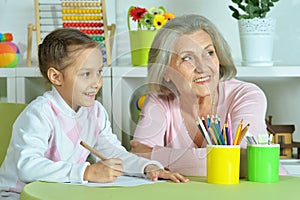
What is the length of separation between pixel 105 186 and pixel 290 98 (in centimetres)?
135

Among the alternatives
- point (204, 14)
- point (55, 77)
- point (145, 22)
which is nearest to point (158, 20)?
point (145, 22)

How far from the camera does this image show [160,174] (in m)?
1.38

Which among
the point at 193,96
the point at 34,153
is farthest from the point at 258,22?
the point at 34,153

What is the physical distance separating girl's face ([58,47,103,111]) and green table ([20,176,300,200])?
→ 24cm

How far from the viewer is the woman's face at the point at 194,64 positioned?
4.79 feet

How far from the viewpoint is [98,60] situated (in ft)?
4.63

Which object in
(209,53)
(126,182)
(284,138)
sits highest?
(209,53)

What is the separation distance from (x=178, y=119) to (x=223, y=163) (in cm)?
41

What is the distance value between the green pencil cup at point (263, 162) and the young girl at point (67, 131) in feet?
0.50

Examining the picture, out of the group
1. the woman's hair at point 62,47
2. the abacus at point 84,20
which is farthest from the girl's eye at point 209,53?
the abacus at point 84,20

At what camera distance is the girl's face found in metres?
1.41

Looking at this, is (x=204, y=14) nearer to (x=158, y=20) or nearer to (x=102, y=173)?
(x=158, y=20)

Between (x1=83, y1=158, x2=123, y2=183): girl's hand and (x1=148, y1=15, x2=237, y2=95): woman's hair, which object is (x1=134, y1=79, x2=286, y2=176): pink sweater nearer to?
(x1=148, y1=15, x2=237, y2=95): woman's hair

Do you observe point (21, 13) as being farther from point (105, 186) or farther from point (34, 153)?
point (105, 186)
